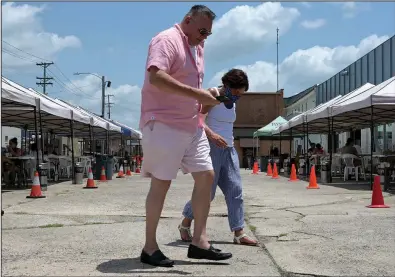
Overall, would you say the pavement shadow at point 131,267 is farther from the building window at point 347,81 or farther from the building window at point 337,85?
the building window at point 337,85

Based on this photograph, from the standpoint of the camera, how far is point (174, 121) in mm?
4258

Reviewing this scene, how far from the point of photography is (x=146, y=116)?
430 cm

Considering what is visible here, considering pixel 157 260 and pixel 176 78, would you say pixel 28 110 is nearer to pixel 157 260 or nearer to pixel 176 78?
pixel 176 78

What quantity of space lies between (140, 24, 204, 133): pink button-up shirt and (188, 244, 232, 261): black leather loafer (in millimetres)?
959

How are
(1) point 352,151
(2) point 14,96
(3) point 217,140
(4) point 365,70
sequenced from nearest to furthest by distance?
(3) point 217,140 → (2) point 14,96 → (1) point 352,151 → (4) point 365,70

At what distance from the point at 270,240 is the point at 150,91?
7.50 ft

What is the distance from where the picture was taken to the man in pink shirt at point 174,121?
415cm

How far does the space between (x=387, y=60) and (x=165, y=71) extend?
22484 millimetres

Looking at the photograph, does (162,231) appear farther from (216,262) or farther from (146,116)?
(146,116)

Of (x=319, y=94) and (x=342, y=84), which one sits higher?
(x=319, y=94)

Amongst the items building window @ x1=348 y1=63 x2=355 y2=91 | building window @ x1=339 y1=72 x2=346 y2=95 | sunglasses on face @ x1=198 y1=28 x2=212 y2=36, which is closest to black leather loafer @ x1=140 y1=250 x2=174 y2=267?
sunglasses on face @ x1=198 y1=28 x2=212 y2=36

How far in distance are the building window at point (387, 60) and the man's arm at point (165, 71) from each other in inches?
856

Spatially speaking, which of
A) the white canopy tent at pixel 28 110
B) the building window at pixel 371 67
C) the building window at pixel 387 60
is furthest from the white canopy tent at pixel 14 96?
the building window at pixel 371 67

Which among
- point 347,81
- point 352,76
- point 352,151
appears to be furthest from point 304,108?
point 352,151
